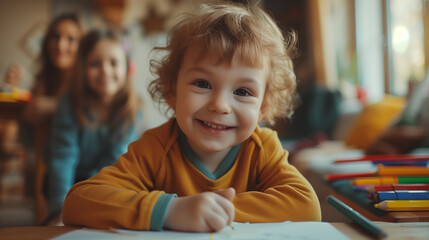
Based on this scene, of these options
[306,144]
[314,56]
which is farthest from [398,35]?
[306,144]

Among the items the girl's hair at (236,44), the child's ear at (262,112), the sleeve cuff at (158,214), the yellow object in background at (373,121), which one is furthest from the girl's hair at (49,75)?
the yellow object in background at (373,121)

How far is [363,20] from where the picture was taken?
339 cm

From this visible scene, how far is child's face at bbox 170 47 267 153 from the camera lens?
49cm

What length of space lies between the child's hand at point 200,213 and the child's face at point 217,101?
127 millimetres

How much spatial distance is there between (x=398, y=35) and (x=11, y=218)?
9.87ft

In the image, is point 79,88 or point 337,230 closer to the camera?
point 337,230

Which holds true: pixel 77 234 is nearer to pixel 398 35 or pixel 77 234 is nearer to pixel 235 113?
pixel 235 113

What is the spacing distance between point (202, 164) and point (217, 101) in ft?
0.42

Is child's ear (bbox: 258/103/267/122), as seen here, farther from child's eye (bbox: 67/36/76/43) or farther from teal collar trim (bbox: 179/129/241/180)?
child's eye (bbox: 67/36/76/43)

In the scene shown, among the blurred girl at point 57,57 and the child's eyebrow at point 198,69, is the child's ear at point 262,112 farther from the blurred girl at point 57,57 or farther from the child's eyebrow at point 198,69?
the blurred girl at point 57,57

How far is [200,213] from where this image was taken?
0.37 metres

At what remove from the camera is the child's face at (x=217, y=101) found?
0.49 metres

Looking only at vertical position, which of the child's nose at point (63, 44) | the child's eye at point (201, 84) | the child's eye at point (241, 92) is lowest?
the child's eye at point (241, 92)

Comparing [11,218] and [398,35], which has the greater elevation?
[398,35]
